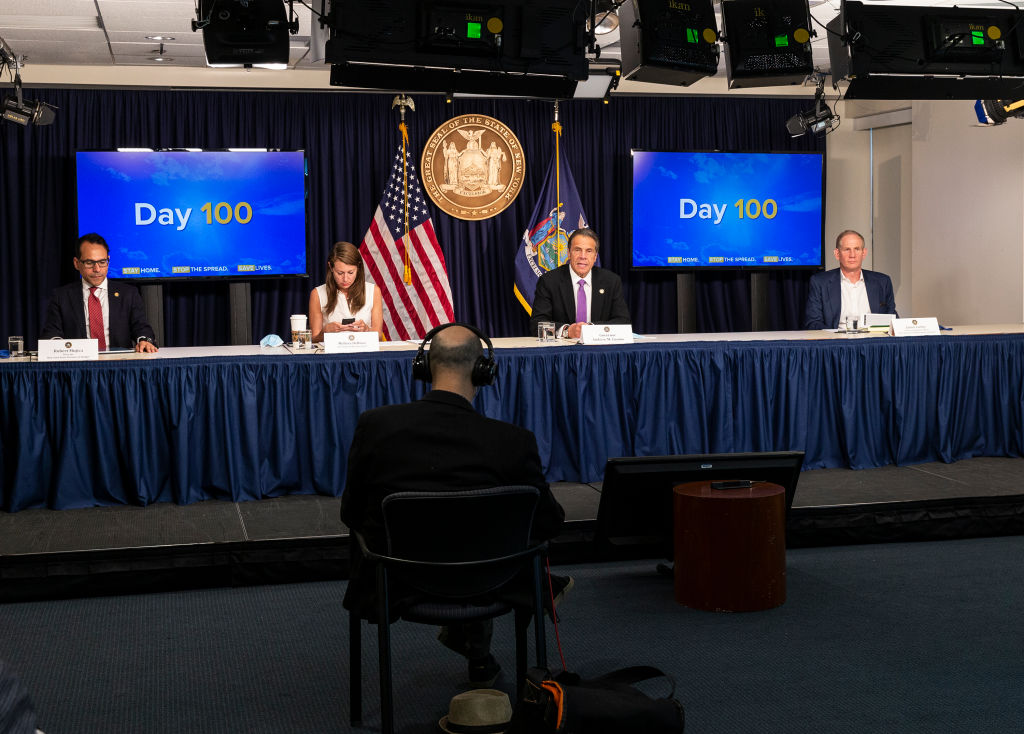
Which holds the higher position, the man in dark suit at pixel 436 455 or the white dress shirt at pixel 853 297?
the white dress shirt at pixel 853 297

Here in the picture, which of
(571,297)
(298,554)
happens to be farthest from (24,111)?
(298,554)

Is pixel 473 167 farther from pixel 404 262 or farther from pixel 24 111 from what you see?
pixel 24 111

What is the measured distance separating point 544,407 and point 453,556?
2385 millimetres

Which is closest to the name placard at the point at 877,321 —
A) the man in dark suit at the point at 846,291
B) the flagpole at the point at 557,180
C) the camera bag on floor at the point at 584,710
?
the man in dark suit at the point at 846,291

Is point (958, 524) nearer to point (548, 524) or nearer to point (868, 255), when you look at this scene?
point (548, 524)

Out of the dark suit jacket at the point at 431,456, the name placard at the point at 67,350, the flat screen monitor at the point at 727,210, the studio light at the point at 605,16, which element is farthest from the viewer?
the flat screen monitor at the point at 727,210

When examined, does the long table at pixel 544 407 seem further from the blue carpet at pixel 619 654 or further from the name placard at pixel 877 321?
the blue carpet at pixel 619 654

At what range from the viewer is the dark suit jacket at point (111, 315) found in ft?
16.9

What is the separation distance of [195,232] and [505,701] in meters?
4.97

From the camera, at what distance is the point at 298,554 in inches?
152

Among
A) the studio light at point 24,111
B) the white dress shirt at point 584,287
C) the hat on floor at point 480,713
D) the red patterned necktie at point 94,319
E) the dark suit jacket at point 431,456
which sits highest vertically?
the studio light at point 24,111

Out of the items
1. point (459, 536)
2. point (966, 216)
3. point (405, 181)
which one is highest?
point (405, 181)

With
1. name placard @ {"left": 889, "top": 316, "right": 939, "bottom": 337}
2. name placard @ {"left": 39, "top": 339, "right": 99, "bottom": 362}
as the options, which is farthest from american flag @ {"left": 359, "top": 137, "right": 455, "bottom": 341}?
name placard @ {"left": 889, "top": 316, "right": 939, "bottom": 337}

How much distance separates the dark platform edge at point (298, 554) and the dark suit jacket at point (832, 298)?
5.46 ft
